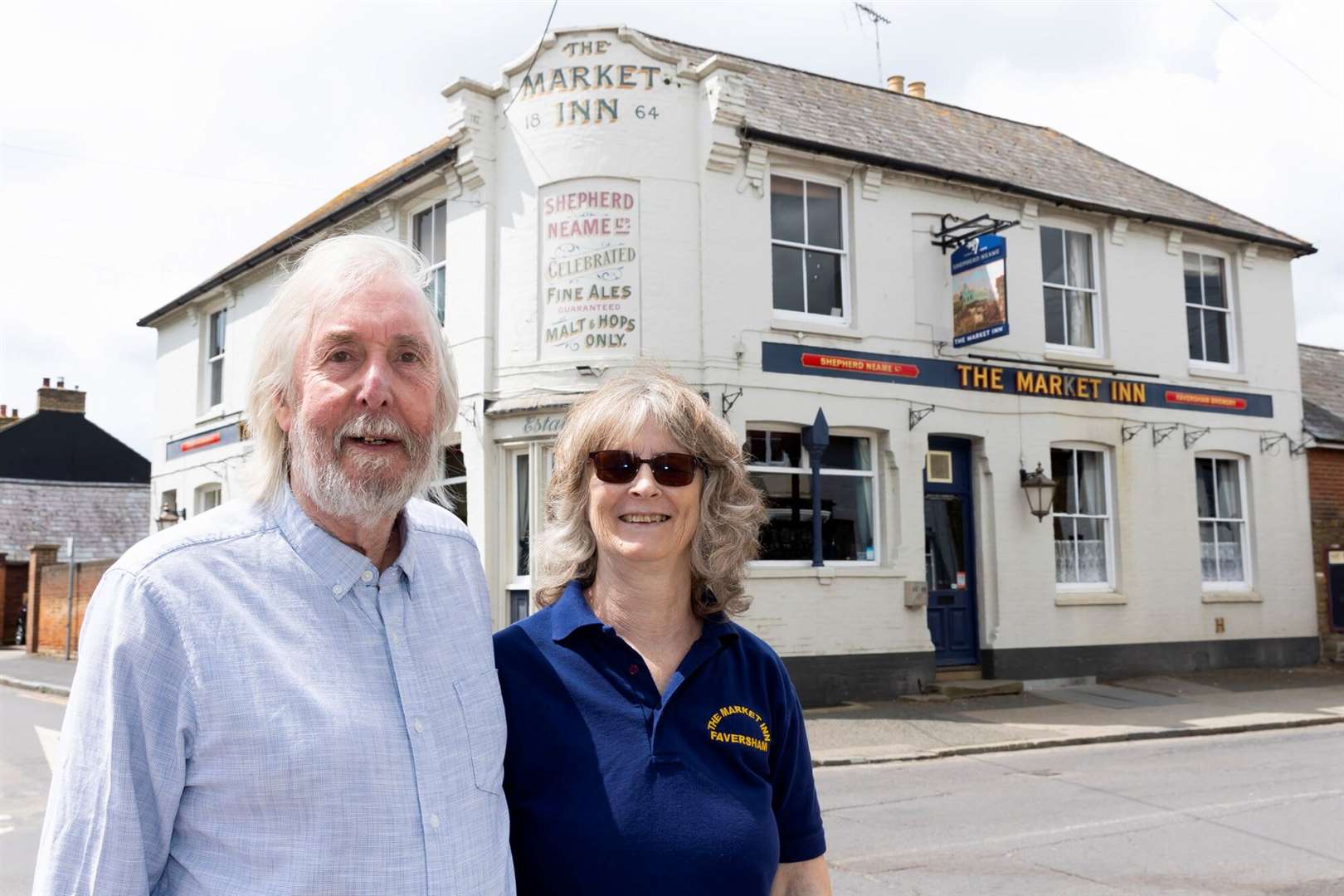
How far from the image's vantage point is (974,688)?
13469 mm

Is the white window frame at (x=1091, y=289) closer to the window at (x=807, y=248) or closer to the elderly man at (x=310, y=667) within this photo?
the window at (x=807, y=248)

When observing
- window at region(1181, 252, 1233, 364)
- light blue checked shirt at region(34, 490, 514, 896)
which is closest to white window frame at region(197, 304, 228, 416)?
window at region(1181, 252, 1233, 364)

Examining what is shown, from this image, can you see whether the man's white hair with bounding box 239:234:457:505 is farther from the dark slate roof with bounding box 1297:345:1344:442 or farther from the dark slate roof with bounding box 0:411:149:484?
the dark slate roof with bounding box 0:411:149:484

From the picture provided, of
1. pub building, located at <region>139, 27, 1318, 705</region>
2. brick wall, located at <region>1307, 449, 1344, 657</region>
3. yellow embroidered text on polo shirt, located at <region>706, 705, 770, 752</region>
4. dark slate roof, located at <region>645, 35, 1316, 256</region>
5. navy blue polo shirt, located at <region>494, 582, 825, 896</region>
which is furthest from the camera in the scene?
brick wall, located at <region>1307, 449, 1344, 657</region>

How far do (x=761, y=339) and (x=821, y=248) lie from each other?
1606 millimetres

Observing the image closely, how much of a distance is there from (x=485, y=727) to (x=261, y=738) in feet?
1.47

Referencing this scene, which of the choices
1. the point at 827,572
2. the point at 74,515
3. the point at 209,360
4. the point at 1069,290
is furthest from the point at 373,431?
the point at 74,515

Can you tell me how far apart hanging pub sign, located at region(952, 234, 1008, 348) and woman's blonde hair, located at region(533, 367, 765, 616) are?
11434mm

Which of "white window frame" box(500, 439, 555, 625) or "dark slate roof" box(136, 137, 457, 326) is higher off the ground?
"dark slate roof" box(136, 137, 457, 326)

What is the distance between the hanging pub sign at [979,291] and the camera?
13.3m

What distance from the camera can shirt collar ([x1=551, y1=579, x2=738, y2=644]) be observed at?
235 centimetres

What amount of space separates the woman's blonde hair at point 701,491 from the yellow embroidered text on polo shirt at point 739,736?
27cm

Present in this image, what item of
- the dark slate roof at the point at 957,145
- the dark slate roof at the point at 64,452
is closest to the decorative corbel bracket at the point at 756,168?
the dark slate roof at the point at 957,145

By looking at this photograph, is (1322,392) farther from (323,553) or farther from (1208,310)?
(323,553)
